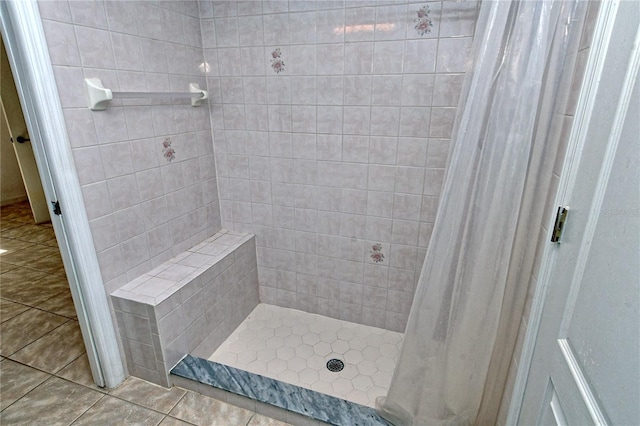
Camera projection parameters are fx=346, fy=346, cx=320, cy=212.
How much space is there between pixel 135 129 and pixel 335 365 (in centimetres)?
145

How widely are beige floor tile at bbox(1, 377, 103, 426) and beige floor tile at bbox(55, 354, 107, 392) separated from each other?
22mm

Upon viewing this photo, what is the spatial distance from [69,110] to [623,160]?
5.19ft

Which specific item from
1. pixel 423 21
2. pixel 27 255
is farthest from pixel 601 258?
pixel 27 255

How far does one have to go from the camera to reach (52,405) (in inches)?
57.6

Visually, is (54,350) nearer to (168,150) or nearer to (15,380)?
(15,380)

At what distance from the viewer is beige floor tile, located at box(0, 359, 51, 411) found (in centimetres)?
150

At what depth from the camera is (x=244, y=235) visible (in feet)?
6.78

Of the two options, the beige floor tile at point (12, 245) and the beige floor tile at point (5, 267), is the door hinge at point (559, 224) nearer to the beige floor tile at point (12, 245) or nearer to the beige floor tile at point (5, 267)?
the beige floor tile at point (5, 267)

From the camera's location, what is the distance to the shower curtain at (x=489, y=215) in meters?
0.87

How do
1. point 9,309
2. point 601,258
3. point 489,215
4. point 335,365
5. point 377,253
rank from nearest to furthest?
point 601,258
point 489,215
point 335,365
point 377,253
point 9,309

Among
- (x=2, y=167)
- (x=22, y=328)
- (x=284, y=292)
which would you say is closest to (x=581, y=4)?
(x=284, y=292)

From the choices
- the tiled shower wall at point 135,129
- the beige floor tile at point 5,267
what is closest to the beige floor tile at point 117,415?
the tiled shower wall at point 135,129

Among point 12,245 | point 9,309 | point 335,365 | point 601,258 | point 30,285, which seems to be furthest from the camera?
point 12,245

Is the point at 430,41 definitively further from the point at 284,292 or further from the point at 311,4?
the point at 284,292
